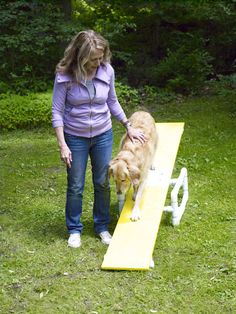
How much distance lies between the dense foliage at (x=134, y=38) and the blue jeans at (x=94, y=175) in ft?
19.3

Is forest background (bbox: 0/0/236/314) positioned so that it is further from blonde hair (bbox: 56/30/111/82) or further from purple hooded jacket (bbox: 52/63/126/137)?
blonde hair (bbox: 56/30/111/82)

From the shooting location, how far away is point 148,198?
17.8 ft

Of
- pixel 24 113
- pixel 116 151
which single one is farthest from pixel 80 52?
pixel 24 113

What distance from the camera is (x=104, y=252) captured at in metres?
4.99

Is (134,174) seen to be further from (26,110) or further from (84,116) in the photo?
(26,110)

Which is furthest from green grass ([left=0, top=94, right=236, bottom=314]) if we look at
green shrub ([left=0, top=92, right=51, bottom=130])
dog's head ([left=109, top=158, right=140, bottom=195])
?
green shrub ([left=0, top=92, right=51, bottom=130])

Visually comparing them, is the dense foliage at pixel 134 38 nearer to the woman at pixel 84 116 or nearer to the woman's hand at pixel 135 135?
the woman's hand at pixel 135 135

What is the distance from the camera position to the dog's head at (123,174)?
4871 millimetres

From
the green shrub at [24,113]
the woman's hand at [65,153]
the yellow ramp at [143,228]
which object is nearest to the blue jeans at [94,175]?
the woman's hand at [65,153]

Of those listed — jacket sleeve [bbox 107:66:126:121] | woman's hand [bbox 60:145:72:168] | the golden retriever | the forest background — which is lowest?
the forest background

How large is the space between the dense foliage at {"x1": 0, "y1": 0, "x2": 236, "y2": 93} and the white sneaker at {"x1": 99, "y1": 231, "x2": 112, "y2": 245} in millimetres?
6015

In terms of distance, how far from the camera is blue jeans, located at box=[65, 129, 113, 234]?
4.88 meters

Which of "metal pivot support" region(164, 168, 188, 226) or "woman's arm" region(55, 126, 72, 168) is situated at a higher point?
"woman's arm" region(55, 126, 72, 168)

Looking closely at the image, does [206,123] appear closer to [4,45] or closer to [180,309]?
[4,45]
